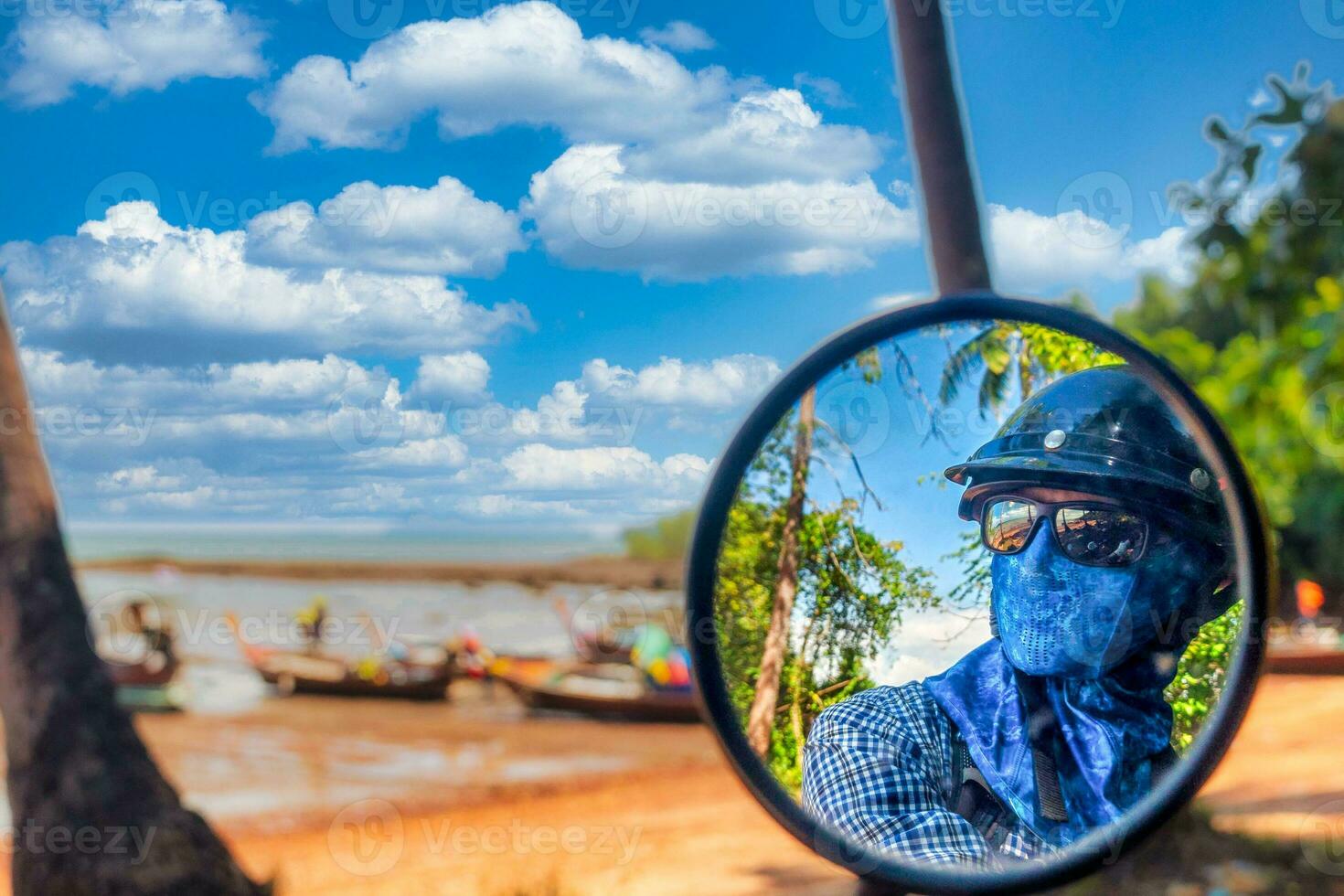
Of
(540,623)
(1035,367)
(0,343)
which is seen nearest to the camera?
(1035,367)

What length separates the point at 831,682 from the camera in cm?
132

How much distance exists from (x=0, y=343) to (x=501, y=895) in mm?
3492

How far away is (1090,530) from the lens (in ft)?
4.03

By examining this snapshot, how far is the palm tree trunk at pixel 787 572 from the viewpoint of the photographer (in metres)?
1.37

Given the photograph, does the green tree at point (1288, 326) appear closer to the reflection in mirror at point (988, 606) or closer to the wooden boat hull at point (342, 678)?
the reflection in mirror at point (988, 606)

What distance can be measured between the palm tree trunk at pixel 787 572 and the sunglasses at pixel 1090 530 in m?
0.26

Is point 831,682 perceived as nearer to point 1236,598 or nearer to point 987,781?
point 987,781

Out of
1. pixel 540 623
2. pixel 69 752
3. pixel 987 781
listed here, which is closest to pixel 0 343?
pixel 69 752

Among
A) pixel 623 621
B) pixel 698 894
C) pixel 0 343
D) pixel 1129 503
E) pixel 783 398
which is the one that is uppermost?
pixel 0 343

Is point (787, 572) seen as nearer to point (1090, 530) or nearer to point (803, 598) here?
point (803, 598)

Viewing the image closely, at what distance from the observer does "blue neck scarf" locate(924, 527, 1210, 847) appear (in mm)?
1219

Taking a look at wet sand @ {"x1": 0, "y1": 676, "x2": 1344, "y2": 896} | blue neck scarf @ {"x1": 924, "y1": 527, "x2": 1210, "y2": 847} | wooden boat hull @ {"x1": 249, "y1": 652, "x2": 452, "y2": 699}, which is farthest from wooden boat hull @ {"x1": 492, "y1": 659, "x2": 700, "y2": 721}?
blue neck scarf @ {"x1": 924, "y1": 527, "x2": 1210, "y2": 847}

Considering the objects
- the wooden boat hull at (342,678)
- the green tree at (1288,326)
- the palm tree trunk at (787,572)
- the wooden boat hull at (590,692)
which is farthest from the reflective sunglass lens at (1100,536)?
the wooden boat hull at (342,678)

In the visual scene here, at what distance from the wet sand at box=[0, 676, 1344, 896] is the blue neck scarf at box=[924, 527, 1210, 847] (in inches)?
107
